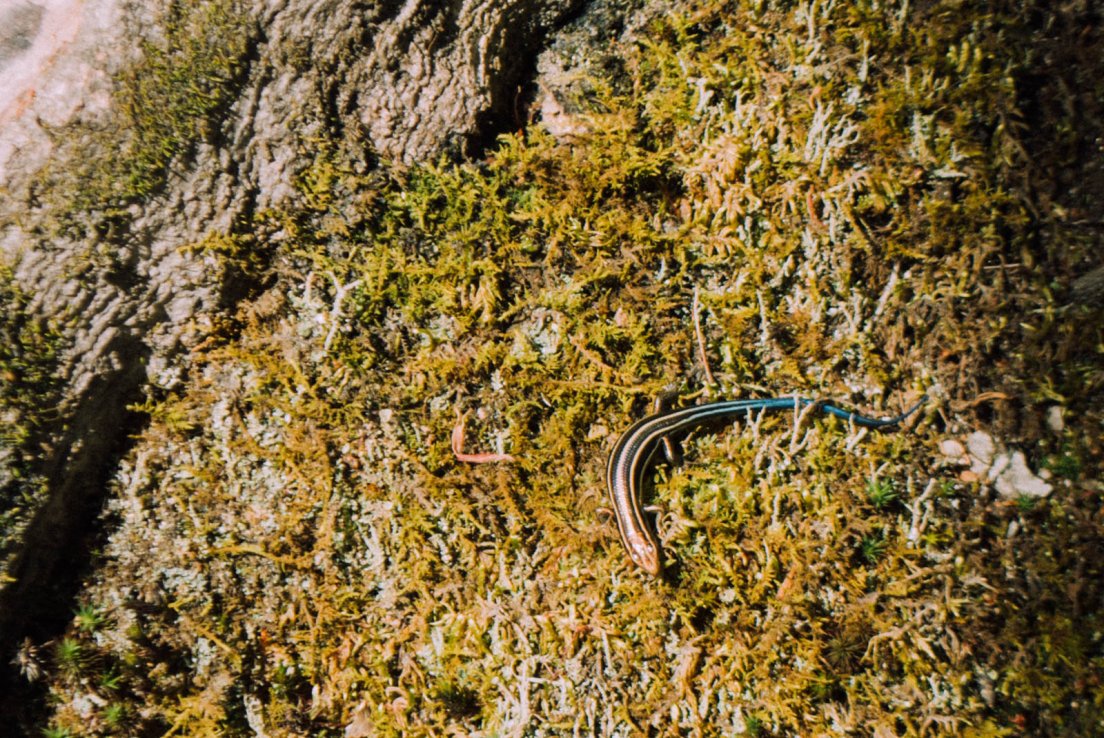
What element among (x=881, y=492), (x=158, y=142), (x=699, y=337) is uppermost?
(x=158, y=142)

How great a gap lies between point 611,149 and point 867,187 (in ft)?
2.18

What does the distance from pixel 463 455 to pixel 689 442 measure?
0.60m

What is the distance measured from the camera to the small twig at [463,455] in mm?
1702

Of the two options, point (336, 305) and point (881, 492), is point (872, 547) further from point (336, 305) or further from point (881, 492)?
point (336, 305)

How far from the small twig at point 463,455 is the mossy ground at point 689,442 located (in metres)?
0.03

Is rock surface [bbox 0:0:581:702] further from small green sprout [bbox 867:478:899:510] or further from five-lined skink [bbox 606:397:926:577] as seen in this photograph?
small green sprout [bbox 867:478:899:510]

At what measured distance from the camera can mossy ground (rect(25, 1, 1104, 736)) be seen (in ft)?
5.24

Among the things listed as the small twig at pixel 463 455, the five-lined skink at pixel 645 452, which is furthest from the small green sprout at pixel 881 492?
the small twig at pixel 463 455

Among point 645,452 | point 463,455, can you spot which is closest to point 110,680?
point 463,455

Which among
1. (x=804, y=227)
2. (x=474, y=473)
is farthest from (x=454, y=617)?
(x=804, y=227)

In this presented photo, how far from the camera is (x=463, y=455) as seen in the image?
67.2 inches

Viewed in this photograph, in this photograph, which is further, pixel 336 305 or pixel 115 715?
pixel 336 305

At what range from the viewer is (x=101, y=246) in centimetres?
154

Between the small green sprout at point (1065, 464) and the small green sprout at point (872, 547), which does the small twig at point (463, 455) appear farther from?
the small green sprout at point (1065, 464)
